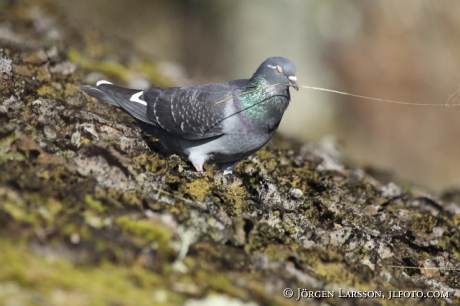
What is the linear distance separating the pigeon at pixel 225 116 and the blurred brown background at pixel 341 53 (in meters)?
7.89

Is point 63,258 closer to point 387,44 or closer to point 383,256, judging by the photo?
point 383,256

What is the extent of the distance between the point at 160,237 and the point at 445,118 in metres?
11.7

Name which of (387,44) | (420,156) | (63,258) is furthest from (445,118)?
(63,258)

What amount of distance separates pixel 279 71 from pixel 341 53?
9.01 metres

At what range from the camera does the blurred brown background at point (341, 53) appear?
13438 mm

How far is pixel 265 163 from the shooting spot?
6.06m

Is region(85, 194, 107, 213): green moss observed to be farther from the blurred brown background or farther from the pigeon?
the blurred brown background

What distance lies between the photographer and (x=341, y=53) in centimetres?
1381

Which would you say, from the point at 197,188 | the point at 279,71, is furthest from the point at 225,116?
the point at 197,188

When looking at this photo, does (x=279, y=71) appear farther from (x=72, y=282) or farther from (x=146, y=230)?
(x=72, y=282)

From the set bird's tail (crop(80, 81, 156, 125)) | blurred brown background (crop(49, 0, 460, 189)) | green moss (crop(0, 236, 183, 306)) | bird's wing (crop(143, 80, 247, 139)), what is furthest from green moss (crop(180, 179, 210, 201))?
blurred brown background (crop(49, 0, 460, 189))

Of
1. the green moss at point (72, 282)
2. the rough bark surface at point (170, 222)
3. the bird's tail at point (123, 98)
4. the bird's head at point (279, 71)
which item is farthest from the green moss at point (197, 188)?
the green moss at point (72, 282)

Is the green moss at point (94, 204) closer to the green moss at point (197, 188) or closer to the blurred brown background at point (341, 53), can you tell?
the green moss at point (197, 188)

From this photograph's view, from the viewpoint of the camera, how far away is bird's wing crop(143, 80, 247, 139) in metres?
5.28
